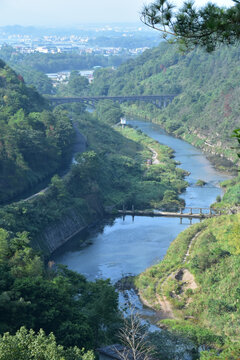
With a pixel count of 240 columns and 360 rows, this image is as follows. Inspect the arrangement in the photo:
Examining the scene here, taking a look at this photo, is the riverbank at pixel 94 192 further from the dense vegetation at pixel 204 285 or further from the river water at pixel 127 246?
the dense vegetation at pixel 204 285

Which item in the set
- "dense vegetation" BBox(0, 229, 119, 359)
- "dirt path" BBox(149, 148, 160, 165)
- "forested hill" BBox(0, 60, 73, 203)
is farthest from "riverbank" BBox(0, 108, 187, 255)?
"dense vegetation" BBox(0, 229, 119, 359)

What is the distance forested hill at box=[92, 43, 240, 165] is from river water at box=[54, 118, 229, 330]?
854 inches

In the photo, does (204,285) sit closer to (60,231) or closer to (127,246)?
(127,246)

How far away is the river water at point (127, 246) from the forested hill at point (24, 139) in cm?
683

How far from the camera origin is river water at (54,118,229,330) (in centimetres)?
3294

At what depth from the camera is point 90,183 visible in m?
45.3

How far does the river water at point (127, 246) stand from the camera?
108 ft

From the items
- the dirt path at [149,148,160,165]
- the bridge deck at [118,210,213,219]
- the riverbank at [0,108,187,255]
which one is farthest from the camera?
the dirt path at [149,148,160,165]

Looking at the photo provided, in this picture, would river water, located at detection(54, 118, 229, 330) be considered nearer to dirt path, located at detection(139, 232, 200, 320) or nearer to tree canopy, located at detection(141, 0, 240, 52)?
dirt path, located at detection(139, 232, 200, 320)

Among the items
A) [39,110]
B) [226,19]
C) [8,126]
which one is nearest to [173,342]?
[226,19]

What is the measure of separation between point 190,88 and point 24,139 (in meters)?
51.4

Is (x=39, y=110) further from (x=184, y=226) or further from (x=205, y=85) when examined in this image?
(x=205, y=85)

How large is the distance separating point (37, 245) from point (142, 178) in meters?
18.3

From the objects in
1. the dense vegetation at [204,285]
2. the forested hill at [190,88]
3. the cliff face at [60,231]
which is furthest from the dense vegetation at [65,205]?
the forested hill at [190,88]
